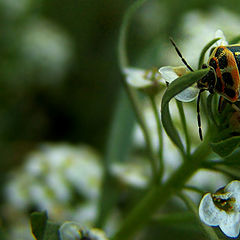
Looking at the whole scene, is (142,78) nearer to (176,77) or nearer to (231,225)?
(176,77)

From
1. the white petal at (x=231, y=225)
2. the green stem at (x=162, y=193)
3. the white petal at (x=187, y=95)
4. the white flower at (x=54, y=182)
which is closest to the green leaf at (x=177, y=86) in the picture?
the white petal at (x=187, y=95)

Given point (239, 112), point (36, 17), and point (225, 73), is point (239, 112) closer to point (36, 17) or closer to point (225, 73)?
point (225, 73)

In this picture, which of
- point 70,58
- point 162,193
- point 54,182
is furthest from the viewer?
point 70,58

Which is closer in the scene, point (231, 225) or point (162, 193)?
point (231, 225)

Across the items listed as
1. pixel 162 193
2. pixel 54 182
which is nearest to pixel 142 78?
pixel 162 193

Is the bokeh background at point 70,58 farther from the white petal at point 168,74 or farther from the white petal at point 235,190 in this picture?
the white petal at point 235,190

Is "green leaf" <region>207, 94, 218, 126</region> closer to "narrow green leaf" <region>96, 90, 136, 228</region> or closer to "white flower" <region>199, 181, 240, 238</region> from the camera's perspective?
"white flower" <region>199, 181, 240, 238</region>

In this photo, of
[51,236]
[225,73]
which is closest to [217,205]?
[225,73]
